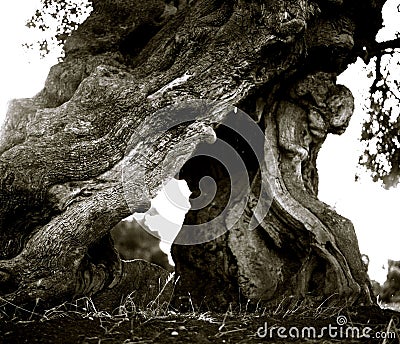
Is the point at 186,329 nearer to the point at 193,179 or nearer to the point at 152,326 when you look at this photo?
the point at 152,326

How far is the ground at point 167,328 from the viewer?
2.30m

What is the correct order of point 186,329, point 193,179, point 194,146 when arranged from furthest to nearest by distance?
point 193,179 → point 194,146 → point 186,329

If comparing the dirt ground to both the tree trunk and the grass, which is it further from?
the tree trunk

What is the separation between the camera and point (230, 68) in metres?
3.60

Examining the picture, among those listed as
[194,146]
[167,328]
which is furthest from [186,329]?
[194,146]

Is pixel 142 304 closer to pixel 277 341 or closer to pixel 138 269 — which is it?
pixel 138 269

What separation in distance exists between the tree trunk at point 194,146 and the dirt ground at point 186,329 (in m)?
0.34

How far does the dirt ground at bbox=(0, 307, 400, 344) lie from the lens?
230 centimetres

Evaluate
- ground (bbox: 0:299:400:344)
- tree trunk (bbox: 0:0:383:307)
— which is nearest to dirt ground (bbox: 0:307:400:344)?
ground (bbox: 0:299:400:344)

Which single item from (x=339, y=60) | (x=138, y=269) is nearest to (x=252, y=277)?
(x=138, y=269)

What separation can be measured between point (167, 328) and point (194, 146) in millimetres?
1401

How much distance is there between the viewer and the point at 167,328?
2.51 metres

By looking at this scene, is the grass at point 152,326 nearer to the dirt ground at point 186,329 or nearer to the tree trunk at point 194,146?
the dirt ground at point 186,329

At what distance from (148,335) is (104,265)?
1699 mm
